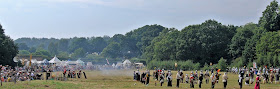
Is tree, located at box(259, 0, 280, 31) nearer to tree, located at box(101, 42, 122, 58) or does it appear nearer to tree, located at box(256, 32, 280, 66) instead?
tree, located at box(256, 32, 280, 66)

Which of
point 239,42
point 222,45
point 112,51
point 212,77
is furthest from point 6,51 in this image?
point 112,51

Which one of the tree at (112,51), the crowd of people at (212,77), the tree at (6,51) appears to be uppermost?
the tree at (112,51)

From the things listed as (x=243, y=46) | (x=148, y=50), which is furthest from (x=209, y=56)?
(x=148, y=50)

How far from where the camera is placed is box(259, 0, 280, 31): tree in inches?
3204

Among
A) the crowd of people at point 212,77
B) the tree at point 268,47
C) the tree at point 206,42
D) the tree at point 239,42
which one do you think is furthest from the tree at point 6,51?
the tree at point 239,42

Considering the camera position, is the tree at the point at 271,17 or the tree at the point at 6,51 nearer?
the tree at the point at 6,51

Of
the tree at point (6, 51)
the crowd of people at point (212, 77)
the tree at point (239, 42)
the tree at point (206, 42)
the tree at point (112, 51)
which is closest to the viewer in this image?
the crowd of people at point (212, 77)

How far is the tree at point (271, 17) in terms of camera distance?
81375mm

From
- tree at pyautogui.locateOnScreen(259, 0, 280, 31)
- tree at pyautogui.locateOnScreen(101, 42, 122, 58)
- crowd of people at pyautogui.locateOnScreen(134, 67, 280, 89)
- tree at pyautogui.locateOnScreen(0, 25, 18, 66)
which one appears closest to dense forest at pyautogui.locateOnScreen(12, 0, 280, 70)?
tree at pyautogui.locateOnScreen(259, 0, 280, 31)

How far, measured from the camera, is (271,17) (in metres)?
82.2

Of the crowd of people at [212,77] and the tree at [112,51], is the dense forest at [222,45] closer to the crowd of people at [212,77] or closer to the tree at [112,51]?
the crowd of people at [212,77]

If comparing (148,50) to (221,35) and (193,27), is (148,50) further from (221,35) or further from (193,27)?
(221,35)

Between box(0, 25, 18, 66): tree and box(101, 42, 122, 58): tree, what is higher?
box(101, 42, 122, 58): tree

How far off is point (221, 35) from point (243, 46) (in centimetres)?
929
